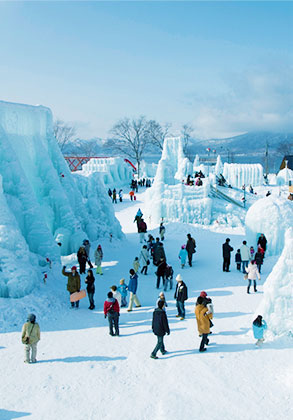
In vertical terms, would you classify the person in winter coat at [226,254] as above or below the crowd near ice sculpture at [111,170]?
below

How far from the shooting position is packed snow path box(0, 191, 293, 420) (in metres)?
5.25

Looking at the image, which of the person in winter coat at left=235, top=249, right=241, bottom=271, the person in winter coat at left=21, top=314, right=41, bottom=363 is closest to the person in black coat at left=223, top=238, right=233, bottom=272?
the person in winter coat at left=235, top=249, right=241, bottom=271

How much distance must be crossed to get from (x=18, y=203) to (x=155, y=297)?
5598mm

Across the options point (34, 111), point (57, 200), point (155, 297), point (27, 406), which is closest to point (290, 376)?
point (27, 406)

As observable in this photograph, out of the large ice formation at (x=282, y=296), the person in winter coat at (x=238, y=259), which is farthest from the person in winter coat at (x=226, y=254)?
the large ice formation at (x=282, y=296)

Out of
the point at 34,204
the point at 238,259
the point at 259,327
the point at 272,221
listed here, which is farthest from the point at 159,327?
the point at 272,221

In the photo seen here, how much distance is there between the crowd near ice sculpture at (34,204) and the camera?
31.2 ft

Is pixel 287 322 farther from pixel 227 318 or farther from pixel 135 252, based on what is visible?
pixel 135 252

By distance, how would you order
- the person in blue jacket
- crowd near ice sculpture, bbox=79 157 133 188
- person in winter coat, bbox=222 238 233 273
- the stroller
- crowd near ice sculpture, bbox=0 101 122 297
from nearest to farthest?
the person in blue jacket
crowd near ice sculpture, bbox=0 101 122 297
the stroller
person in winter coat, bbox=222 238 233 273
crowd near ice sculpture, bbox=79 157 133 188

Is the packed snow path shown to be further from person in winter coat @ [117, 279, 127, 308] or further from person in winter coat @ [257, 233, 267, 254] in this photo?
person in winter coat @ [257, 233, 267, 254]

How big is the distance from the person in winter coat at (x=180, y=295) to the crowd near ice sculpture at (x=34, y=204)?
3.99m

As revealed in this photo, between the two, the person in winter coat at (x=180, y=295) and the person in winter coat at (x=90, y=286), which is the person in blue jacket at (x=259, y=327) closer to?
the person in winter coat at (x=180, y=295)

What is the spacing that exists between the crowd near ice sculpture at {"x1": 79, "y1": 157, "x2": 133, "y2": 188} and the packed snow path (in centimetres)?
3043

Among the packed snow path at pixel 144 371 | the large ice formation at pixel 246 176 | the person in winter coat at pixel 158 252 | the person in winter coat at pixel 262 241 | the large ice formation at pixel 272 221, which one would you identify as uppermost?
the large ice formation at pixel 246 176
